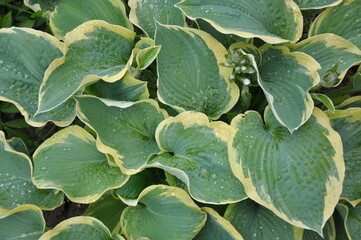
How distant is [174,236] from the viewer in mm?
1226

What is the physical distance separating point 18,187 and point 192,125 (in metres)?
0.67

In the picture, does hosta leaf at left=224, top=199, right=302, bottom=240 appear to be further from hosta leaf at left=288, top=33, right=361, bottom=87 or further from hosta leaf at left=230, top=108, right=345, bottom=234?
hosta leaf at left=288, top=33, right=361, bottom=87

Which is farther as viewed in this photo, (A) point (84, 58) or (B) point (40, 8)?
(B) point (40, 8)

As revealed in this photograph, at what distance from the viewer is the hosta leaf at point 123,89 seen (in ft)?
4.33

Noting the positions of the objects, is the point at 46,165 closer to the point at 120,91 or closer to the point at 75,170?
the point at 75,170

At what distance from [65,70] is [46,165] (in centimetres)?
33

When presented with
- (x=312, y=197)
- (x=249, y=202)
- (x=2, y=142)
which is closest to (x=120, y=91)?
(x=2, y=142)

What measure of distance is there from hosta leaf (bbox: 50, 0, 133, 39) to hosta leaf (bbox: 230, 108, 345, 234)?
684mm

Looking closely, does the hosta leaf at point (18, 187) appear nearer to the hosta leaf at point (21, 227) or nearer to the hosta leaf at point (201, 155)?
the hosta leaf at point (21, 227)

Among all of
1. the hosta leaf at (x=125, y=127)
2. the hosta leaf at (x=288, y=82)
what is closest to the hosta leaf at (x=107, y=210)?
the hosta leaf at (x=125, y=127)

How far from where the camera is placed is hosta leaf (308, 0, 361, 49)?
135cm

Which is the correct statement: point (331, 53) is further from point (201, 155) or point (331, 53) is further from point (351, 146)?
point (201, 155)

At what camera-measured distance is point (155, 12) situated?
1.44 meters

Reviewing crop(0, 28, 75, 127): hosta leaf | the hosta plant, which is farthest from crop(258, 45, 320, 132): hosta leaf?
crop(0, 28, 75, 127): hosta leaf
